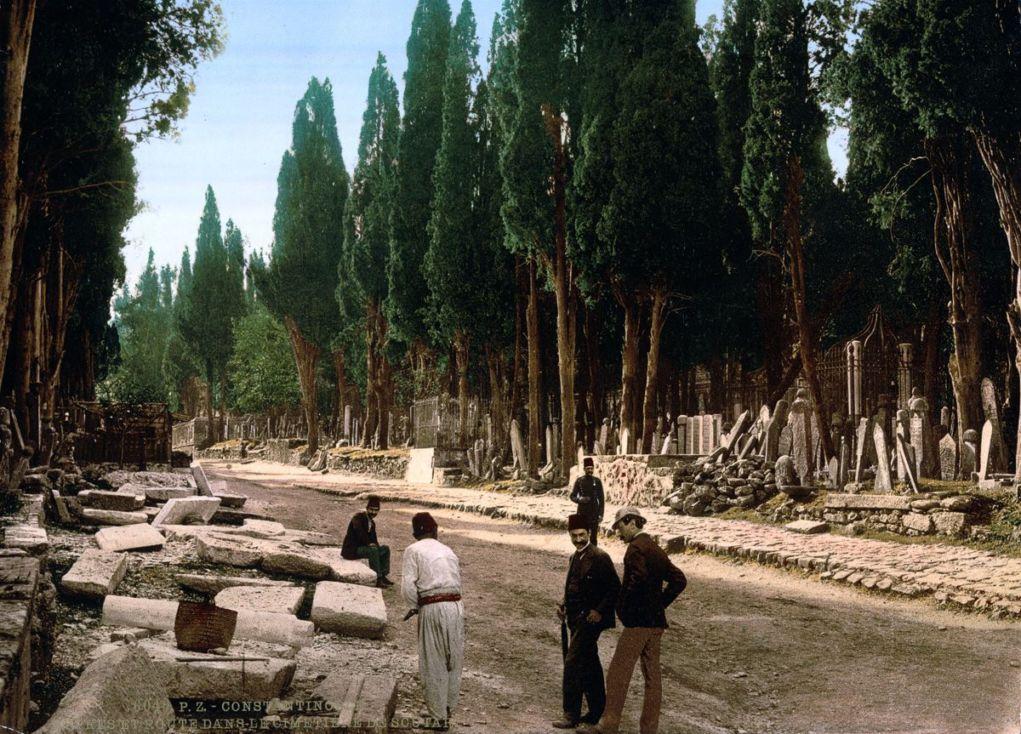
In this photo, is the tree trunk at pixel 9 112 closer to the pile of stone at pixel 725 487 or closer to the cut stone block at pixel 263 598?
the cut stone block at pixel 263 598

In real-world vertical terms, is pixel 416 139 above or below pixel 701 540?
above

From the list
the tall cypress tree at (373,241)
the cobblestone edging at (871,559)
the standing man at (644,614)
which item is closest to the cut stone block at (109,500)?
the cobblestone edging at (871,559)

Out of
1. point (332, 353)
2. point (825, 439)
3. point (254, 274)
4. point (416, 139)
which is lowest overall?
point (825, 439)

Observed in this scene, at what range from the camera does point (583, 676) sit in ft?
22.7

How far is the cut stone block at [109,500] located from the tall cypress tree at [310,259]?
31820mm

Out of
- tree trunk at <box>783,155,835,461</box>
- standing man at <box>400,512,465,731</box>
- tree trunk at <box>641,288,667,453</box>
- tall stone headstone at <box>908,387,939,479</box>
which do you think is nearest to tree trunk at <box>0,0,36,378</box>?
standing man at <box>400,512,465,731</box>

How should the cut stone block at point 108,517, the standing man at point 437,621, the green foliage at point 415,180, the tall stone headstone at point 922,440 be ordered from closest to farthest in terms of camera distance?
the standing man at point 437,621 → the cut stone block at point 108,517 → the tall stone headstone at point 922,440 → the green foliage at point 415,180

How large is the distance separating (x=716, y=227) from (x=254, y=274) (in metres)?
28.4

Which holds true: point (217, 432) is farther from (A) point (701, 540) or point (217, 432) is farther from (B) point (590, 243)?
(A) point (701, 540)

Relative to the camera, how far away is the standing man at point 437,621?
21.9ft

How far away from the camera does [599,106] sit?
23766 mm

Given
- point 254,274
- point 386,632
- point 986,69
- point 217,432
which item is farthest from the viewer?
point 217,432

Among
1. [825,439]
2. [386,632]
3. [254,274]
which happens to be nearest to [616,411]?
[825,439]

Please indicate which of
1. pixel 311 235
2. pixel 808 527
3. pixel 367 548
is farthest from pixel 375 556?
pixel 311 235
